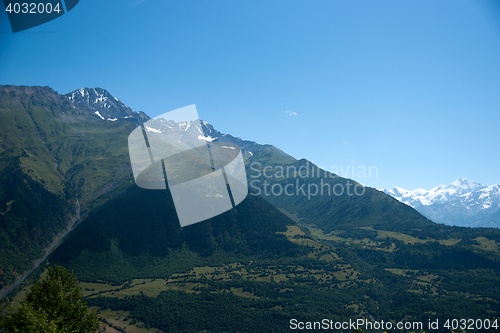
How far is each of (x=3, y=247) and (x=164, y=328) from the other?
354 ft

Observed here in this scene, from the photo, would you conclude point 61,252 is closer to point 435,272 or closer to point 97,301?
point 97,301

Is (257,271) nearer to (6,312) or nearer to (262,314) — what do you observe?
(262,314)

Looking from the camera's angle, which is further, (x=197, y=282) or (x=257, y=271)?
(x=257, y=271)

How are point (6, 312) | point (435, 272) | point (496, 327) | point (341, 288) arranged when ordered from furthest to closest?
point (435, 272), point (341, 288), point (496, 327), point (6, 312)

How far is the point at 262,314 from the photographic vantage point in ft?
454

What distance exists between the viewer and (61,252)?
192 m

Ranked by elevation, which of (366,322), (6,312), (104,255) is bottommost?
(366,322)

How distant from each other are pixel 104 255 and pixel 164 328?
75.8m

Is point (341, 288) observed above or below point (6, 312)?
below

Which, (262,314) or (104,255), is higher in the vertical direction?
(104,255)

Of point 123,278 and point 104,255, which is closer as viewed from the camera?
→ point 123,278

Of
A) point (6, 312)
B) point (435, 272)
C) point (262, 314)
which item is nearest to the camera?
point (6, 312)

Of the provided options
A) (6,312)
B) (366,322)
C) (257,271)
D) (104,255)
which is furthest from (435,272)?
(6,312)

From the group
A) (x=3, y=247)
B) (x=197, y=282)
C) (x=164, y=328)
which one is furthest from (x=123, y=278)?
(x=3, y=247)
